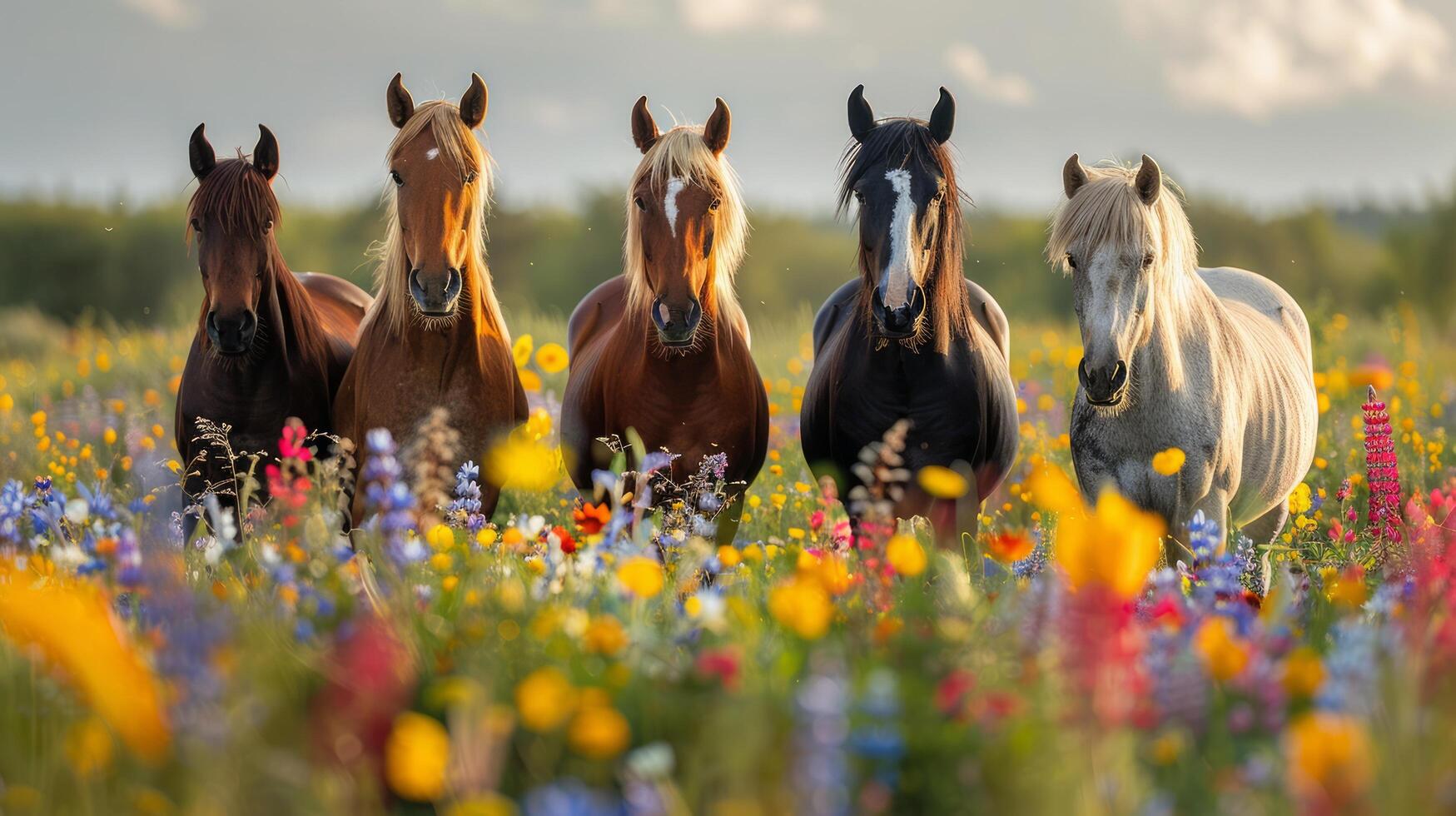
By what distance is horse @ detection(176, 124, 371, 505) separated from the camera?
15.4 feet

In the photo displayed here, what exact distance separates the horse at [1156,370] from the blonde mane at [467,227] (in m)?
2.35

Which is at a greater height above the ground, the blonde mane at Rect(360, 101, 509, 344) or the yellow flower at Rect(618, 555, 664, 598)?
the blonde mane at Rect(360, 101, 509, 344)

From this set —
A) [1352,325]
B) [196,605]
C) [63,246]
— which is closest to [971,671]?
[196,605]

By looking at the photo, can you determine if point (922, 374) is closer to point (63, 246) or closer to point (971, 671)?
point (971, 671)

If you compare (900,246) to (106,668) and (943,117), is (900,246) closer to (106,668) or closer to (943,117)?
(943,117)

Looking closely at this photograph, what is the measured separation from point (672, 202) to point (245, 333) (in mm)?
1771

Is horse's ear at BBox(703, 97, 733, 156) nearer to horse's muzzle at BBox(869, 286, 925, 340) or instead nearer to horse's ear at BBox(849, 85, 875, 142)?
horse's ear at BBox(849, 85, 875, 142)

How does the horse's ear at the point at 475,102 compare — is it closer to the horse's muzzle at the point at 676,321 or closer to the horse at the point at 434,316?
the horse at the point at 434,316

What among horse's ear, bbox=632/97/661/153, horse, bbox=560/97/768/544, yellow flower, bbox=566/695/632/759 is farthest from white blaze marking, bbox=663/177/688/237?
yellow flower, bbox=566/695/632/759

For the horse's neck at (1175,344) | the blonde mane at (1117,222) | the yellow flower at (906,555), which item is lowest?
the yellow flower at (906,555)

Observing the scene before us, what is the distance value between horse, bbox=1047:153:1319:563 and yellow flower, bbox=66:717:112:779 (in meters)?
3.27

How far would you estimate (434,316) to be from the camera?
462 cm

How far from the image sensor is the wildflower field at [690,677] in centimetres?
166

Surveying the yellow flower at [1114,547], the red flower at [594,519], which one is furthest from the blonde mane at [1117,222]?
the yellow flower at [1114,547]
